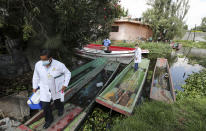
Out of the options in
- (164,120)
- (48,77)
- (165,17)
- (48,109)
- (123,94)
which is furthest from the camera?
(165,17)

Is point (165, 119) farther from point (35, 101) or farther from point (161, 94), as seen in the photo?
point (35, 101)

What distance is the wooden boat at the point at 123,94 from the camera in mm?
2886

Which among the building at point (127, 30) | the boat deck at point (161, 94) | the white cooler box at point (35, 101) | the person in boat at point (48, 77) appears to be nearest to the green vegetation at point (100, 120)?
A: the person in boat at point (48, 77)

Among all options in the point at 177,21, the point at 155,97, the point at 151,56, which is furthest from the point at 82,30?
the point at 177,21

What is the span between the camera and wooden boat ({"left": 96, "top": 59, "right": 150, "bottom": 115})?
9.47 ft

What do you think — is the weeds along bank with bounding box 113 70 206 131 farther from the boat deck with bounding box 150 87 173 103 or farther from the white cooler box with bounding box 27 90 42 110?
the white cooler box with bounding box 27 90 42 110

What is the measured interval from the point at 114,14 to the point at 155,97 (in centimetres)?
395

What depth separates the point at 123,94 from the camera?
3877 millimetres

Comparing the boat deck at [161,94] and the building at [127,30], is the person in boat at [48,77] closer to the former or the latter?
the boat deck at [161,94]

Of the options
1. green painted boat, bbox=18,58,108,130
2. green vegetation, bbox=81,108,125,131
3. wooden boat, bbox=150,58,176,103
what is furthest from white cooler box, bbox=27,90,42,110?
wooden boat, bbox=150,58,176,103

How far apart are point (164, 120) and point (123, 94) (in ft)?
5.29

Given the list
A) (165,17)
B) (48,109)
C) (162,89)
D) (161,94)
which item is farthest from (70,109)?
(165,17)

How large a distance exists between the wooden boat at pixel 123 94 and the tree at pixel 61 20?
2.39m

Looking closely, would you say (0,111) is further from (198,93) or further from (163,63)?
(163,63)
